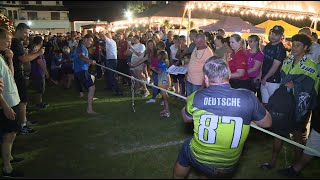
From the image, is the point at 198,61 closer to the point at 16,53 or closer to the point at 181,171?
the point at 181,171

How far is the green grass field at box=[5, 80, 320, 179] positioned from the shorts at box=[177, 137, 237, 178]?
3.96 feet

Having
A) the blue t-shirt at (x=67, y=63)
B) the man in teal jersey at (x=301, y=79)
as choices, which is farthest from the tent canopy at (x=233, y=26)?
the man in teal jersey at (x=301, y=79)

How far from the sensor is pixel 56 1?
70.6 m

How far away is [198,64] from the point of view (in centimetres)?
588

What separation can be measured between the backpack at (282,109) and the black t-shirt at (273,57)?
1263 millimetres

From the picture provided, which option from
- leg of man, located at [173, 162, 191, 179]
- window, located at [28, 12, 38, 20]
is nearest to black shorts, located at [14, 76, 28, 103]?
leg of man, located at [173, 162, 191, 179]

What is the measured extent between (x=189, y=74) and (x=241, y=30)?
34.1 feet

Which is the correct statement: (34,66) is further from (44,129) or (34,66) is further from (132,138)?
(132,138)

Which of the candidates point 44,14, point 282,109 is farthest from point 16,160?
point 44,14

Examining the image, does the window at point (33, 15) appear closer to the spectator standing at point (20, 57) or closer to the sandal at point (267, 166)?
the spectator standing at point (20, 57)

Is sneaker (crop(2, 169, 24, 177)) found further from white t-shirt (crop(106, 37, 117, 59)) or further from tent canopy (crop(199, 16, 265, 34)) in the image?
tent canopy (crop(199, 16, 265, 34))

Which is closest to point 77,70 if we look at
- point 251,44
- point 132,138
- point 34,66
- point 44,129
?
point 34,66

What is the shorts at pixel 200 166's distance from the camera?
263cm

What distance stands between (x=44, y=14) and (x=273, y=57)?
232 feet
